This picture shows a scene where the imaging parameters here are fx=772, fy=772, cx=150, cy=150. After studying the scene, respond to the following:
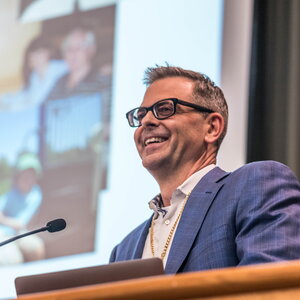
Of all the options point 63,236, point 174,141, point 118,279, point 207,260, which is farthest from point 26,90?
point 118,279

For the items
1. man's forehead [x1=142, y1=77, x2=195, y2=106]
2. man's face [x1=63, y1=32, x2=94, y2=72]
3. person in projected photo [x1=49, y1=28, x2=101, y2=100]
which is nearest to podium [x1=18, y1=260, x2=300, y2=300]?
man's forehead [x1=142, y1=77, x2=195, y2=106]

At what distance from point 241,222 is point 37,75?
7.68 feet

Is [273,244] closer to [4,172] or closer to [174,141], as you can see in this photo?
[174,141]

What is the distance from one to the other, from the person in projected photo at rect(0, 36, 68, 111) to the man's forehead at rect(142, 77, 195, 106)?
1467 mm

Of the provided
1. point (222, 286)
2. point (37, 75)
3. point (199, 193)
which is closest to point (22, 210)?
point (37, 75)

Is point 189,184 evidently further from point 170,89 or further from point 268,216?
point 268,216

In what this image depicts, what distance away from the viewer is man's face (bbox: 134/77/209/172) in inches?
105

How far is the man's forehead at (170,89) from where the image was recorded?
2.74 meters

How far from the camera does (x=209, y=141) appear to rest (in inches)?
108

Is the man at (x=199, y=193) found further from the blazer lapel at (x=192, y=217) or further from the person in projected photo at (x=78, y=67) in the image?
the person in projected photo at (x=78, y=67)

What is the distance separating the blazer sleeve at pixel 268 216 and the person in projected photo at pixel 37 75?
212cm

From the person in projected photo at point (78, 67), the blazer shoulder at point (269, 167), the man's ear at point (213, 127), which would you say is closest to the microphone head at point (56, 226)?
the blazer shoulder at point (269, 167)

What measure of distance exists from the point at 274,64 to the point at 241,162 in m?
0.54

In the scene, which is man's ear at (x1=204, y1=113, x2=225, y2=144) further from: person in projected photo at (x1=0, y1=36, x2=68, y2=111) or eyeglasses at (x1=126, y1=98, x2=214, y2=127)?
person in projected photo at (x1=0, y1=36, x2=68, y2=111)
